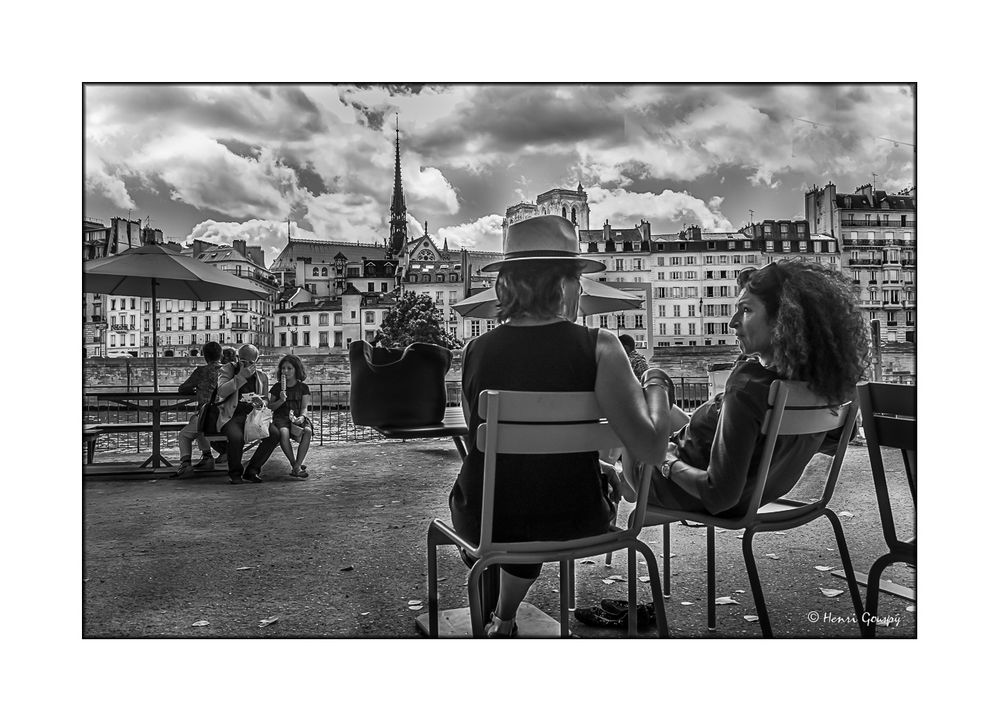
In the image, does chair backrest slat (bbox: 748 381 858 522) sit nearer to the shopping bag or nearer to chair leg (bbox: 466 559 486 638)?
chair leg (bbox: 466 559 486 638)

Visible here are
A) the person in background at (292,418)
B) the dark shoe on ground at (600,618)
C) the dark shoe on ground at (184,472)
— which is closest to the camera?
the dark shoe on ground at (600,618)

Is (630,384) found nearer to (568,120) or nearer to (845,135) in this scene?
(568,120)

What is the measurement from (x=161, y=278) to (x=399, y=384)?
1367 mm

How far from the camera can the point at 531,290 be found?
243 centimetres

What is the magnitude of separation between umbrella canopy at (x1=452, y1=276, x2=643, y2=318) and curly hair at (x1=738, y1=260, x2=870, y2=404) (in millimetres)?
1037

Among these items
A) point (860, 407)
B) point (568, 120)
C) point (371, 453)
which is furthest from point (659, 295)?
point (371, 453)

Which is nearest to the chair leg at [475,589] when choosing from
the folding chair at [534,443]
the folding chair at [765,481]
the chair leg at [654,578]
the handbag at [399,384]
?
the folding chair at [534,443]

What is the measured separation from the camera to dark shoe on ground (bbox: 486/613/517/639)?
9.05 feet

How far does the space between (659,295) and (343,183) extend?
1713 millimetres

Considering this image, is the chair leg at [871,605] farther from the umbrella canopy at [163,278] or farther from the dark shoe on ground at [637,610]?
the umbrella canopy at [163,278]

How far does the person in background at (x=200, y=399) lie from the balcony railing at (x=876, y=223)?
3.24 metres

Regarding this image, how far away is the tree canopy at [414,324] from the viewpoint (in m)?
4.27

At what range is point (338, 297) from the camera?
414cm

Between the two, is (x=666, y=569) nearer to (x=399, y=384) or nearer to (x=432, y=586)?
(x=432, y=586)
